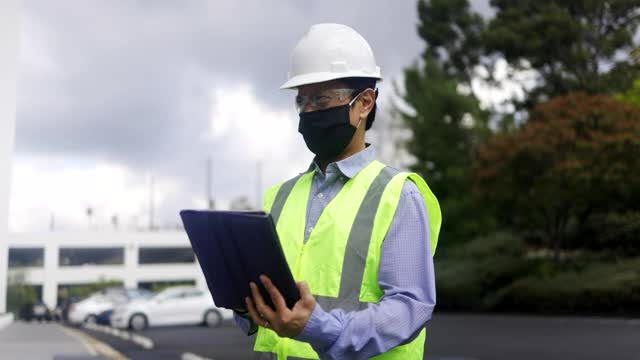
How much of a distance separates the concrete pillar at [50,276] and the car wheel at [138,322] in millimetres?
56229

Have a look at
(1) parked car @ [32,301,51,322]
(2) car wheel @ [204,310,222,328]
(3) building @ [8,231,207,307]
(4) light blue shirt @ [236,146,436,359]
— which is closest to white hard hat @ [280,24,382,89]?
(4) light blue shirt @ [236,146,436,359]

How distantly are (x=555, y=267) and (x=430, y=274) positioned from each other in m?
32.0

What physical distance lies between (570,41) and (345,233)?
38.4m

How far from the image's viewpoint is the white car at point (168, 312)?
91.9 ft

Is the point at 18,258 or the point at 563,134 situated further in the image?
the point at 18,258

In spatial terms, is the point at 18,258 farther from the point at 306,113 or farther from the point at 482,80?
the point at 306,113

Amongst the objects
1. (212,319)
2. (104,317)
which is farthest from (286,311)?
(104,317)

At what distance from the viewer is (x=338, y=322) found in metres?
2.48

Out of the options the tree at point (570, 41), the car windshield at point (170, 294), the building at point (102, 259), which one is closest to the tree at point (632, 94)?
the tree at point (570, 41)

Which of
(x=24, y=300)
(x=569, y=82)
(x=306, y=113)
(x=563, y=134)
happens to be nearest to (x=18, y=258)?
(x=24, y=300)

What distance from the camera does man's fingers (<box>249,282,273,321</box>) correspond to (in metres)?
2.40

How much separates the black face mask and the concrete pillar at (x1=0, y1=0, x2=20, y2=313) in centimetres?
2005

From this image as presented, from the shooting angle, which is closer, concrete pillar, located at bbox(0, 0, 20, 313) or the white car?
concrete pillar, located at bbox(0, 0, 20, 313)

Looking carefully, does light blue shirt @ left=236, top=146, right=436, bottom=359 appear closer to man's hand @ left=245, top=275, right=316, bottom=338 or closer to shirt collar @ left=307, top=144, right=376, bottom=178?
man's hand @ left=245, top=275, right=316, bottom=338
